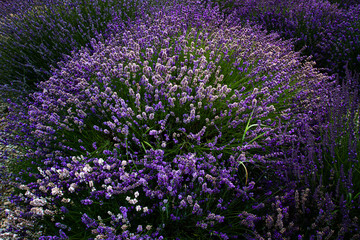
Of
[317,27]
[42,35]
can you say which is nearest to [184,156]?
[42,35]

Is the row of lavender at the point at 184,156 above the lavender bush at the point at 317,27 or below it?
below

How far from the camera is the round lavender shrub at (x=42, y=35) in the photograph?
342cm

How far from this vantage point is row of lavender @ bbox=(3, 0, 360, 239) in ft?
4.68

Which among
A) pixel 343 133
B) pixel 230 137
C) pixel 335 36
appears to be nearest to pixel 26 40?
pixel 230 137

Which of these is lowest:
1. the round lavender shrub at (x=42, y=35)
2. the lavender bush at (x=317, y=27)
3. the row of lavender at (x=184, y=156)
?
the row of lavender at (x=184, y=156)

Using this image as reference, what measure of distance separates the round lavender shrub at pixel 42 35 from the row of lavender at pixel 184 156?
0.99 metres

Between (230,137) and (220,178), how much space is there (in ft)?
1.95

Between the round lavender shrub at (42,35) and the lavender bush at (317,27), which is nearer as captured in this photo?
the round lavender shrub at (42,35)

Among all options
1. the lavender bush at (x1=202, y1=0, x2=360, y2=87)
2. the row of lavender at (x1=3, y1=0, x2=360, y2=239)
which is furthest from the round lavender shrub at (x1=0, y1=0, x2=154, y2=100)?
the lavender bush at (x1=202, y1=0, x2=360, y2=87)

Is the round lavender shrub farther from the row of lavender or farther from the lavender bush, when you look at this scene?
the lavender bush

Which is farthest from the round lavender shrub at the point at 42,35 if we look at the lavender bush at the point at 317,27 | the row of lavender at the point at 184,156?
the lavender bush at the point at 317,27

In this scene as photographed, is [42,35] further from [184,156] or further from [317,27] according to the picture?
[317,27]

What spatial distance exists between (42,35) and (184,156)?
3187mm

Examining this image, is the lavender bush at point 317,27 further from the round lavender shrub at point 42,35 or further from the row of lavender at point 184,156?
the round lavender shrub at point 42,35
